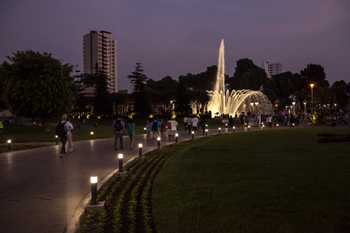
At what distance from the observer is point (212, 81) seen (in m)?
116

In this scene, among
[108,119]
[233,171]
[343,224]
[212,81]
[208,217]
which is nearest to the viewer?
[343,224]

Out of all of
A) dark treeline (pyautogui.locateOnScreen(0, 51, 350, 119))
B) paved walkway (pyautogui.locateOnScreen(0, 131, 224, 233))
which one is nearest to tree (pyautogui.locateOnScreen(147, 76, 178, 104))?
dark treeline (pyautogui.locateOnScreen(0, 51, 350, 119))

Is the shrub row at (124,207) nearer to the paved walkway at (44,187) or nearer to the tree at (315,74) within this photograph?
the paved walkway at (44,187)

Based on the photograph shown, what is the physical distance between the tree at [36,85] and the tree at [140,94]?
3511 centimetres

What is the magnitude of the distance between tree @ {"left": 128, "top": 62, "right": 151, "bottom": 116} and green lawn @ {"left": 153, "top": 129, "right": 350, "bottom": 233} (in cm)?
6348

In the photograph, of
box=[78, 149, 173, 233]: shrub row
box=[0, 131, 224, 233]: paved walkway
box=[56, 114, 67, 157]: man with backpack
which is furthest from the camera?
box=[56, 114, 67, 157]: man with backpack

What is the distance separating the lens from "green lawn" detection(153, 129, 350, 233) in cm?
725

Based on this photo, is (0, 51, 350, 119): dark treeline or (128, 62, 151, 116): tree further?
(128, 62, 151, 116): tree

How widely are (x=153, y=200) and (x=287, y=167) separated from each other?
5.94 meters

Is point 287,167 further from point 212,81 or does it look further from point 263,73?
point 212,81

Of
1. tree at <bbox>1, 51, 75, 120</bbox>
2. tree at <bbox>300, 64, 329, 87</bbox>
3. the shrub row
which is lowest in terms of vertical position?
the shrub row

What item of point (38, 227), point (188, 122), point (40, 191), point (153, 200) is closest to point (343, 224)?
point (153, 200)

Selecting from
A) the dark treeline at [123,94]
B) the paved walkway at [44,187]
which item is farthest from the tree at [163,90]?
the paved walkway at [44,187]

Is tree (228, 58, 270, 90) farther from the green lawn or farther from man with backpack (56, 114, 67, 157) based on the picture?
the green lawn
